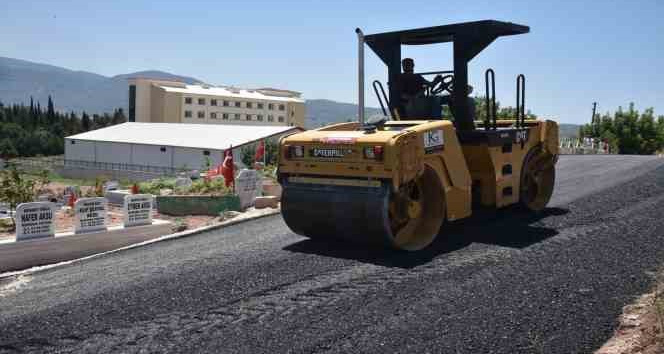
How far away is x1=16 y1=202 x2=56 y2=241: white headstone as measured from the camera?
9281 millimetres

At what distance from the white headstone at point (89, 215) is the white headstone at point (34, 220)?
0.48 metres

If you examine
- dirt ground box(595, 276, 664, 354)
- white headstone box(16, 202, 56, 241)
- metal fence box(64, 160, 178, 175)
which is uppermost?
metal fence box(64, 160, 178, 175)

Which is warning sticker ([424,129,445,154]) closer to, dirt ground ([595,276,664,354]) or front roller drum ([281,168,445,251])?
front roller drum ([281,168,445,251])

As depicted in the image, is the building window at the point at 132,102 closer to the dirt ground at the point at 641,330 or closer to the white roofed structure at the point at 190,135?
Answer: the white roofed structure at the point at 190,135

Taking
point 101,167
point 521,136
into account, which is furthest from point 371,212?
point 101,167

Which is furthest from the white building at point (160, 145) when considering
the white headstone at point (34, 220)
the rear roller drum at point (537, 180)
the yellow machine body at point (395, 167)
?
the yellow machine body at point (395, 167)

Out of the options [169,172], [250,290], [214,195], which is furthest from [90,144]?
[250,290]

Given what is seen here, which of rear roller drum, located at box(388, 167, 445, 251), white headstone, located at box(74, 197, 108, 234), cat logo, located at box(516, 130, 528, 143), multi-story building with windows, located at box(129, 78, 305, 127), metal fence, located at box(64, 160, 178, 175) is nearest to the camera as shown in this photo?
rear roller drum, located at box(388, 167, 445, 251)

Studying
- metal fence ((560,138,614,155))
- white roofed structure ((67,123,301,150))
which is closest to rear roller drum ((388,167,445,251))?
metal fence ((560,138,614,155))

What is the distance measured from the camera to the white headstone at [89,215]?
400 inches

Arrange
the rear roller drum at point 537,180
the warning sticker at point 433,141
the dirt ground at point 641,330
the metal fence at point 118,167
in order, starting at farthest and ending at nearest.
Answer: the metal fence at point 118,167, the rear roller drum at point 537,180, the warning sticker at point 433,141, the dirt ground at point 641,330

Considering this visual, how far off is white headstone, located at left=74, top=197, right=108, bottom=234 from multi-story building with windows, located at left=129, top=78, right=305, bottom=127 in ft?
276

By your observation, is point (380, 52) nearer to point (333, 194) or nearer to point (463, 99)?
point (463, 99)

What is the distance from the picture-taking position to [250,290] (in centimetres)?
616
